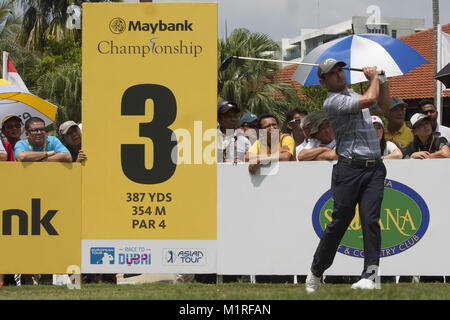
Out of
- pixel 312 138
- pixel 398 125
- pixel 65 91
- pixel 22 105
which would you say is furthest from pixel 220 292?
pixel 65 91

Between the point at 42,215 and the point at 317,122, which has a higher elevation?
the point at 317,122

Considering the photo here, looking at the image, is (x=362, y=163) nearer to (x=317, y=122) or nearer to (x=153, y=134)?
(x=317, y=122)

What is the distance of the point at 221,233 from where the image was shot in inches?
325

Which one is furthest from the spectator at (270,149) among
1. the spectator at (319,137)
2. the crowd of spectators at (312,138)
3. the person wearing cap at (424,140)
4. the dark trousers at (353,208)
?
the dark trousers at (353,208)

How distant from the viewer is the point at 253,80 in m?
27.1

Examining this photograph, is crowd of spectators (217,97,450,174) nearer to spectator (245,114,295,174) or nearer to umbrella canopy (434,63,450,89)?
spectator (245,114,295,174)

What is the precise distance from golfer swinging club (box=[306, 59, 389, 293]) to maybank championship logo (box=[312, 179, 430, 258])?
1380 millimetres

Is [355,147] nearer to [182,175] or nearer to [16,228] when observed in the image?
[182,175]

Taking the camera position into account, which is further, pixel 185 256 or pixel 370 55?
pixel 370 55

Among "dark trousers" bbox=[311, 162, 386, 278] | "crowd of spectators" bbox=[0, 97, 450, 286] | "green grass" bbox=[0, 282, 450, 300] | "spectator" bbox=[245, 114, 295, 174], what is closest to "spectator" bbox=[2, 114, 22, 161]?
"crowd of spectators" bbox=[0, 97, 450, 286]

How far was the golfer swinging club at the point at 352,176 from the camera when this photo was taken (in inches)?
265

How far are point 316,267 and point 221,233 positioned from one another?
1702 millimetres

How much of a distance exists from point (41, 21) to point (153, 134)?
1277 inches

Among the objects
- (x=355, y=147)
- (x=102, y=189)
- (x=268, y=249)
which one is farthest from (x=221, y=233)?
(x=355, y=147)
